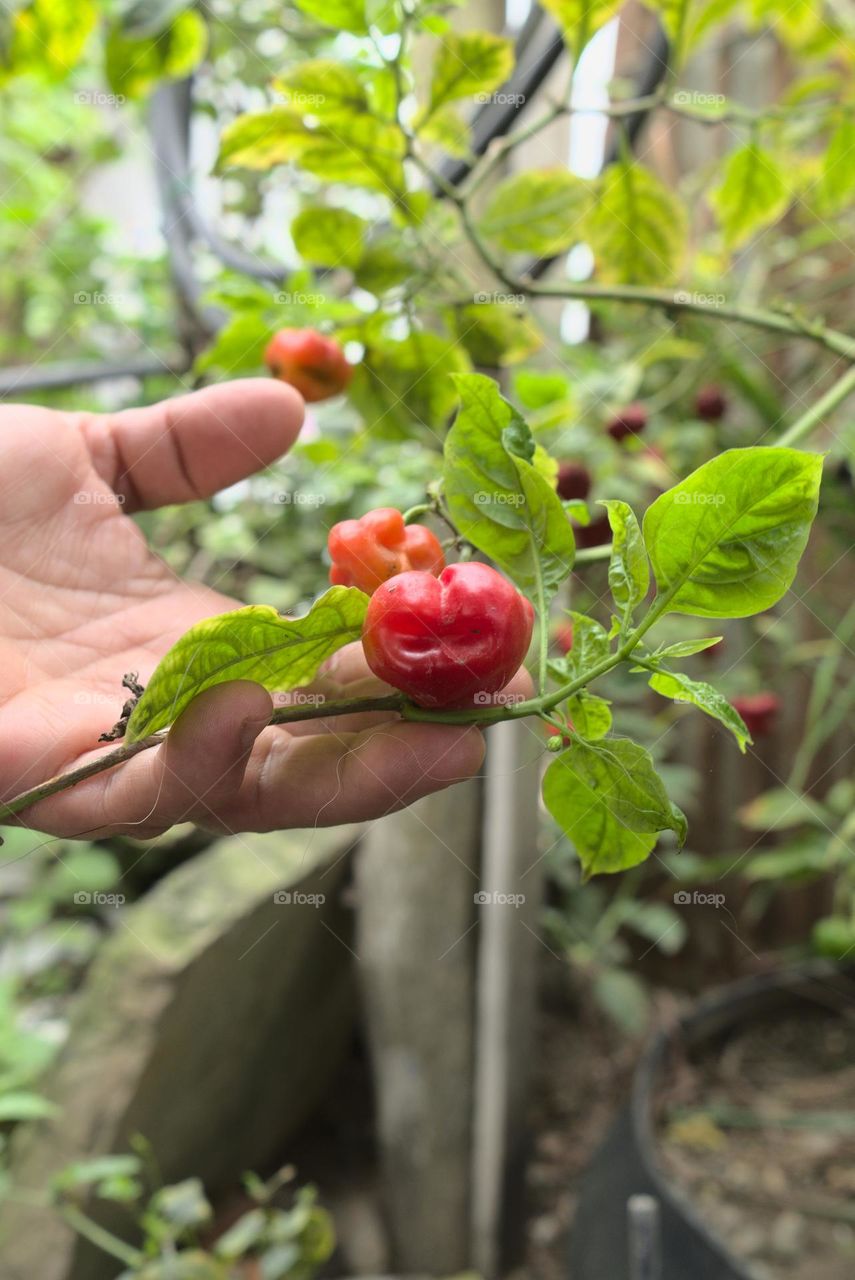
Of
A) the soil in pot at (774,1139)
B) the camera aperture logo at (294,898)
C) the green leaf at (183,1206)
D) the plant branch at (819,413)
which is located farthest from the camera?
the camera aperture logo at (294,898)

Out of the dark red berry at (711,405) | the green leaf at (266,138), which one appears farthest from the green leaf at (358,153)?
the dark red berry at (711,405)

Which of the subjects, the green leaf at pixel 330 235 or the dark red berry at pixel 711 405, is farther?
the dark red berry at pixel 711 405

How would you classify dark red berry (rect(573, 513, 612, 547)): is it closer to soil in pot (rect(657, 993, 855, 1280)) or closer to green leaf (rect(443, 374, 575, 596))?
green leaf (rect(443, 374, 575, 596))

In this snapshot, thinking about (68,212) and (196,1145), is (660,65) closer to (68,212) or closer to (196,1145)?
(196,1145)

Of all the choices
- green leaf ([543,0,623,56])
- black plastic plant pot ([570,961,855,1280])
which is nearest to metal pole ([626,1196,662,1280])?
black plastic plant pot ([570,961,855,1280])

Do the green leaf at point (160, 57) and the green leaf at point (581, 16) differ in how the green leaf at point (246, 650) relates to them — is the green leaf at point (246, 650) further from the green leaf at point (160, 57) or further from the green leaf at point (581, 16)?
the green leaf at point (160, 57)

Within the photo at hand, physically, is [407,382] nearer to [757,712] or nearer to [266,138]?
[266,138]
